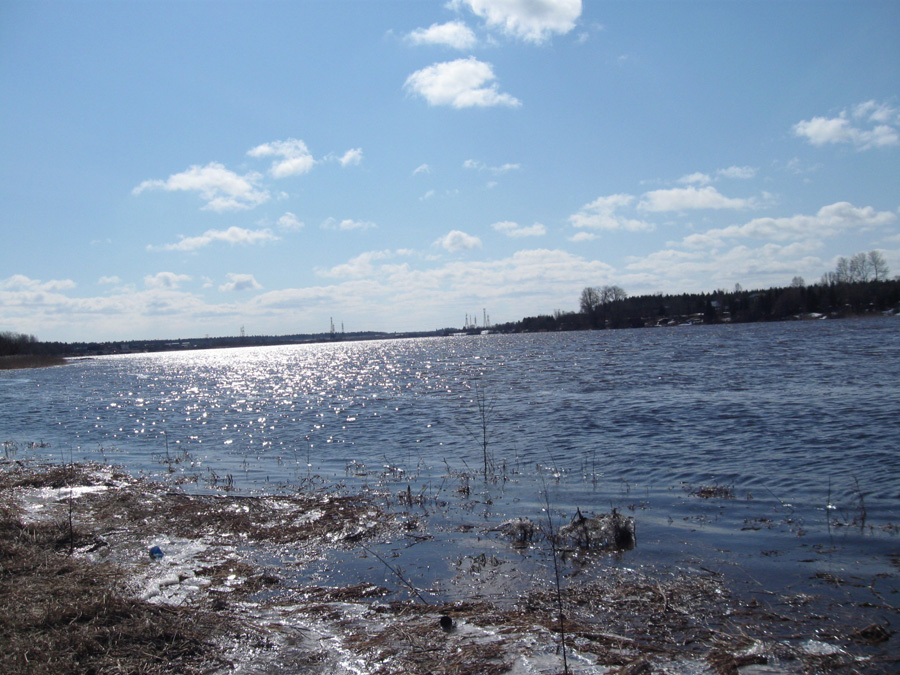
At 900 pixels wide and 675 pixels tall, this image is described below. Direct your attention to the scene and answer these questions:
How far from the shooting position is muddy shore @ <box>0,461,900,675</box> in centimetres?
550

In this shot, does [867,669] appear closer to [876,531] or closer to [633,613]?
[633,613]

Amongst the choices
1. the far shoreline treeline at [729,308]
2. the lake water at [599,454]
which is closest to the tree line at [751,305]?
the far shoreline treeline at [729,308]

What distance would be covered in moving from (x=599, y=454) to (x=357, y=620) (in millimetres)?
11394

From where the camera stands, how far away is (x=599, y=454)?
16734 mm

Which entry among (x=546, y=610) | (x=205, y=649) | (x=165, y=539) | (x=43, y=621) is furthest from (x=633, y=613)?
(x=165, y=539)

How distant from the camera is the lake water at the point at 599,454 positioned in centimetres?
931

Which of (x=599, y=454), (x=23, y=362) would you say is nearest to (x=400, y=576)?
(x=599, y=454)

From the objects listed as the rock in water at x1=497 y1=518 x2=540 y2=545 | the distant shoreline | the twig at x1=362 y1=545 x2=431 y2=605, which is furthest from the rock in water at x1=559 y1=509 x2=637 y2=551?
the distant shoreline

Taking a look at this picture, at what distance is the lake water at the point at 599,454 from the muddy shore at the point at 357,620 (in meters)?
0.90

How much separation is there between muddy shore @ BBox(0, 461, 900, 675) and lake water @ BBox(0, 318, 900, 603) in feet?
2.94

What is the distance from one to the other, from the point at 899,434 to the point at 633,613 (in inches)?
557

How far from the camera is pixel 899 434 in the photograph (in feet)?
53.1

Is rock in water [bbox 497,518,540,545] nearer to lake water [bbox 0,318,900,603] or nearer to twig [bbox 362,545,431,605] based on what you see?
lake water [bbox 0,318,900,603]

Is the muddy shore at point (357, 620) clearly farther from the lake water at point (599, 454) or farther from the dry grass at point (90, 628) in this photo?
the lake water at point (599, 454)
